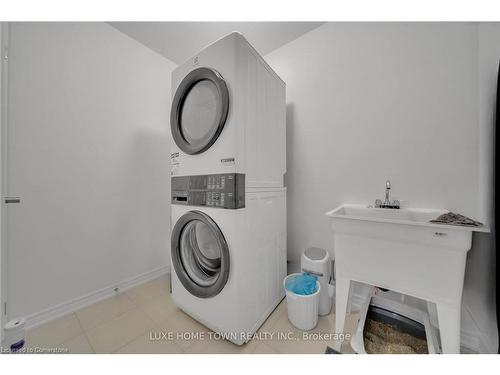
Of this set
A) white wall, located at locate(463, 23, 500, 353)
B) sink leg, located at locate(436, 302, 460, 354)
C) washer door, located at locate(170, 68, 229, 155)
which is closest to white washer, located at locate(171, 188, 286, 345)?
washer door, located at locate(170, 68, 229, 155)

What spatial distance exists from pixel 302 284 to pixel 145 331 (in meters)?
1.12

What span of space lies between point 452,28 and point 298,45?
1071mm

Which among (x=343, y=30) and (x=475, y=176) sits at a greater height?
(x=343, y=30)

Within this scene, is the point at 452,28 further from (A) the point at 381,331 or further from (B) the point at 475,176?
(A) the point at 381,331

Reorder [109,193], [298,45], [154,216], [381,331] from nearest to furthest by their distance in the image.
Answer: [381,331] < [109,193] < [298,45] < [154,216]

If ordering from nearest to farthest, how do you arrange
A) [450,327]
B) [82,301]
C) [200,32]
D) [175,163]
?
1. [450,327]
2. [175,163]
3. [82,301]
4. [200,32]

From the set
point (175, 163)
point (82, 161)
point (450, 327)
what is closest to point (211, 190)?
point (175, 163)

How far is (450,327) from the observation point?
0.80m

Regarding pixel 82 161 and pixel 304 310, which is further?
pixel 82 161

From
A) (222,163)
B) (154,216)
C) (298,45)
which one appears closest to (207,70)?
(222,163)

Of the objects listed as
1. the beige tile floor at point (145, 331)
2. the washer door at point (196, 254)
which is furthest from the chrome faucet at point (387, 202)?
the washer door at point (196, 254)

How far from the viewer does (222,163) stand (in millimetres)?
1024

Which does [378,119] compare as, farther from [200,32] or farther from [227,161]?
[200,32]

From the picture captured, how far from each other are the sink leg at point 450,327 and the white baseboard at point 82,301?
7.11 ft
